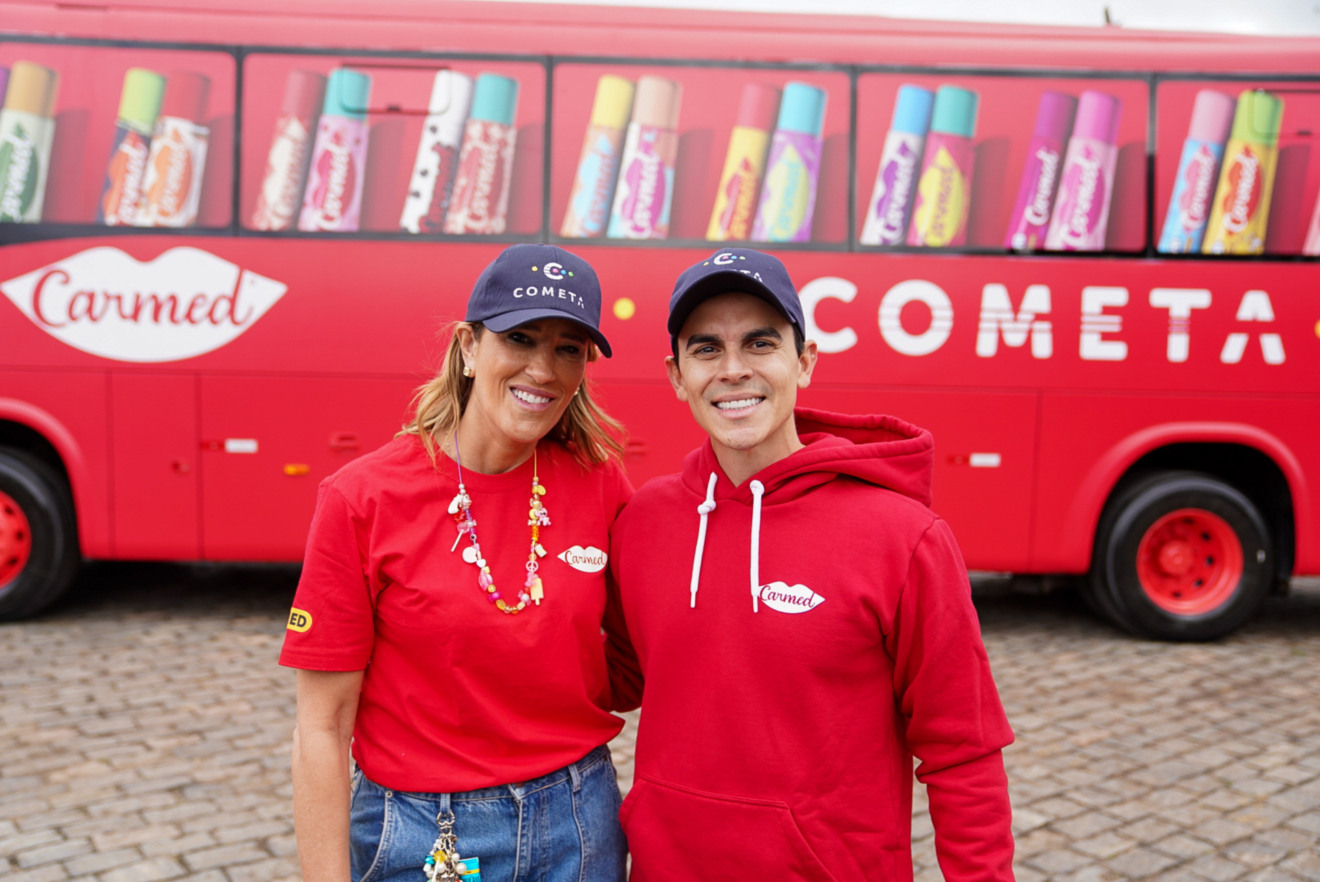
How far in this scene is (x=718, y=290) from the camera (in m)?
1.76

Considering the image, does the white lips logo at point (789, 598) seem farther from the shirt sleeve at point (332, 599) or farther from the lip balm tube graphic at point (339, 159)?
the lip balm tube graphic at point (339, 159)

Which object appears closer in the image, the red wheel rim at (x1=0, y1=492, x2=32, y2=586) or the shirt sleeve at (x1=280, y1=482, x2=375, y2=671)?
the shirt sleeve at (x1=280, y1=482, x2=375, y2=671)

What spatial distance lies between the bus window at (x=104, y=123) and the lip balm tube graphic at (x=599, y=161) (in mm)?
2141

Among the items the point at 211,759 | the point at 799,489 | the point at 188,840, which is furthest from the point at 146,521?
the point at 799,489

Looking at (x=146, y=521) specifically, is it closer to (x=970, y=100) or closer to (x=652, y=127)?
(x=652, y=127)

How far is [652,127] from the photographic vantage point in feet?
19.8

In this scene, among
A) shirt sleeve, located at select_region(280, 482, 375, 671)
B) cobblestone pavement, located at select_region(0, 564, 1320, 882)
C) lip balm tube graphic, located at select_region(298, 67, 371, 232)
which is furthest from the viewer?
lip balm tube graphic, located at select_region(298, 67, 371, 232)

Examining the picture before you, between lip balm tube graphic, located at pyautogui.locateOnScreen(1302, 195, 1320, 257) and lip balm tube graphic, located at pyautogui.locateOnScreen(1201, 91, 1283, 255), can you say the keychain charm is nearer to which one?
lip balm tube graphic, located at pyautogui.locateOnScreen(1201, 91, 1283, 255)

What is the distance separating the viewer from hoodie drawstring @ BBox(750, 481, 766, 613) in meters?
1.67

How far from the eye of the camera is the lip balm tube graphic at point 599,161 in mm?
6043

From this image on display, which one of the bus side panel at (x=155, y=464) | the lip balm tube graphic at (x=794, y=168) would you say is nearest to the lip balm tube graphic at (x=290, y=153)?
the bus side panel at (x=155, y=464)

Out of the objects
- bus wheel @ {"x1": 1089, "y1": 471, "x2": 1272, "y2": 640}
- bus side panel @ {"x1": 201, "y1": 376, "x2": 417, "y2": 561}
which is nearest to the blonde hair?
bus side panel @ {"x1": 201, "y1": 376, "x2": 417, "y2": 561}

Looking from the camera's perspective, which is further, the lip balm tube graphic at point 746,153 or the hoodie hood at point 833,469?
the lip balm tube graphic at point 746,153

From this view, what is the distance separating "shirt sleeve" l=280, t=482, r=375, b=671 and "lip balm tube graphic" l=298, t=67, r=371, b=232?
15.7 feet
